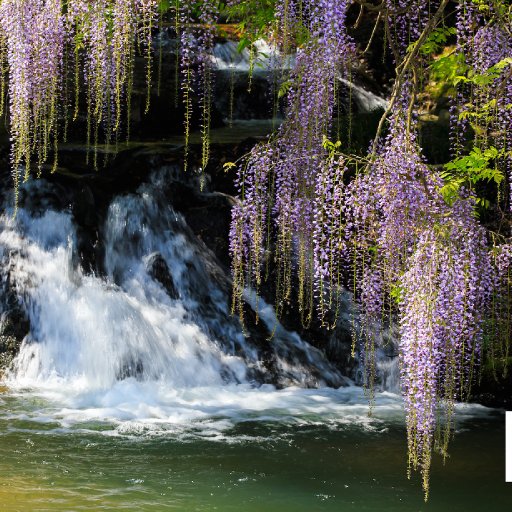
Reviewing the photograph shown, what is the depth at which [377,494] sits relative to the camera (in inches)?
227

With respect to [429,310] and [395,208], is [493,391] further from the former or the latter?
[429,310]

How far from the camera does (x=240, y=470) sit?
6.11 meters

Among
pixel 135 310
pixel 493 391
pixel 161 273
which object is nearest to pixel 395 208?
pixel 493 391

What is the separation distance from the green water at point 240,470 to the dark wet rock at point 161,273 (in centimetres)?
222

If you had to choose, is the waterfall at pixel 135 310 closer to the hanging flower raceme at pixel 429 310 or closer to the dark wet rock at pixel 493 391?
the dark wet rock at pixel 493 391

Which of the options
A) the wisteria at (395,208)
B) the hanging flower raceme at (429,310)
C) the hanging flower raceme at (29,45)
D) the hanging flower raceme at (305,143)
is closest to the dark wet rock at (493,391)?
the wisteria at (395,208)

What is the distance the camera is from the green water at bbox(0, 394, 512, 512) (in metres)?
5.48

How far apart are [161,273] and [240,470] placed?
353 centimetres

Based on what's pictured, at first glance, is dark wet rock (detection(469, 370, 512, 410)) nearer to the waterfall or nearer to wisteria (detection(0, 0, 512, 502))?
the waterfall

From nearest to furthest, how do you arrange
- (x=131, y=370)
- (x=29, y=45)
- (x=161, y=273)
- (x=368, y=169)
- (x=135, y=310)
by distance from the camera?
(x=368, y=169) < (x=29, y=45) < (x=131, y=370) < (x=135, y=310) < (x=161, y=273)

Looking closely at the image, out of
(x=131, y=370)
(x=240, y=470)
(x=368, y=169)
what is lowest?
(x=240, y=470)

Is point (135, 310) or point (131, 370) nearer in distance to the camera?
point (131, 370)

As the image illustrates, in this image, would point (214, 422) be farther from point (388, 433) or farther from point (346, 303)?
point (346, 303)

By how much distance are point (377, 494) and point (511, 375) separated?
338 centimetres
